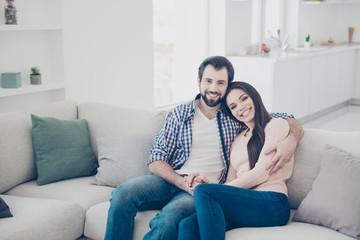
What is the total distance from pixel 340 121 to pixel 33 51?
4.38m

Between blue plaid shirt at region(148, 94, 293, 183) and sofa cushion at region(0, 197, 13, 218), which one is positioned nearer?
sofa cushion at region(0, 197, 13, 218)

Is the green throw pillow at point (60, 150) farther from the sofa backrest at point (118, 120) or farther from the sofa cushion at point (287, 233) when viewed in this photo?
the sofa cushion at point (287, 233)

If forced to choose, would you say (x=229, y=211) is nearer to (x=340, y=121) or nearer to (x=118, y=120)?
(x=118, y=120)

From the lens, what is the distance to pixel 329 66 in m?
6.61

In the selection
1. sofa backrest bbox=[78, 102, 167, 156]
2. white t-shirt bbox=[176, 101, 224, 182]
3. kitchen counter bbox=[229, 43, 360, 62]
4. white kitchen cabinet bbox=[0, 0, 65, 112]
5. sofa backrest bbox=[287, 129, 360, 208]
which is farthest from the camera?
kitchen counter bbox=[229, 43, 360, 62]

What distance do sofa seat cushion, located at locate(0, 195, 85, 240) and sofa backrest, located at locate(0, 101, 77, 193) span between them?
19 centimetres

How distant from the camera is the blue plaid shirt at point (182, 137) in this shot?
2473mm

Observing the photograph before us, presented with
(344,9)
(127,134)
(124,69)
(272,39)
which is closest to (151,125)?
(127,134)

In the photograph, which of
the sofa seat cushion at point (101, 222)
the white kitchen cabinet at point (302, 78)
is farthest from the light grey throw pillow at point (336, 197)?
the white kitchen cabinet at point (302, 78)

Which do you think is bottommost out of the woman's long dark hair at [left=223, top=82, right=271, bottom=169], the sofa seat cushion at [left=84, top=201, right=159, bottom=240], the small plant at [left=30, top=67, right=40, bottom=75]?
the sofa seat cushion at [left=84, top=201, right=159, bottom=240]

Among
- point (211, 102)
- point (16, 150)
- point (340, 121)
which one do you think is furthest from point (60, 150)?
point (340, 121)

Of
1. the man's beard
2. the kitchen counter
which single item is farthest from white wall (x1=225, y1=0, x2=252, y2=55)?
the man's beard

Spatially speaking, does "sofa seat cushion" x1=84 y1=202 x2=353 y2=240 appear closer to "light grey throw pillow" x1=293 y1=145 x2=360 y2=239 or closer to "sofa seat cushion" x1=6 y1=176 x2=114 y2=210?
"light grey throw pillow" x1=293 y1=145 x2=360 y2=239

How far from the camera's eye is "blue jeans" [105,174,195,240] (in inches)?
82.0
